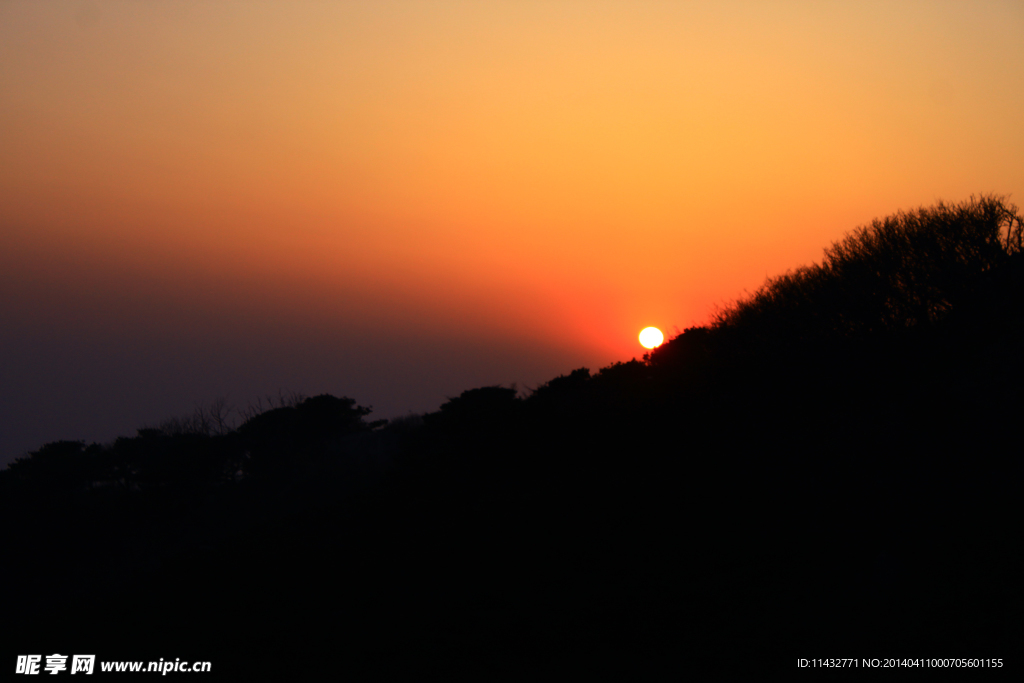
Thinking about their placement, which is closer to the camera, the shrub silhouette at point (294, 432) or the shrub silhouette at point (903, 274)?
the shrub silhouette at point (903, 274)

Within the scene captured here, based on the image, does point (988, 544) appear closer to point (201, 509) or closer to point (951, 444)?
point (951, 444)

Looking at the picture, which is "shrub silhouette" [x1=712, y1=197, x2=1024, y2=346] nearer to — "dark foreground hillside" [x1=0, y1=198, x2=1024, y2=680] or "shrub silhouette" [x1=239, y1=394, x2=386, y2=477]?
"dark foreground hillside" [x1=0, y1=198, x2=1024, y2=680]
